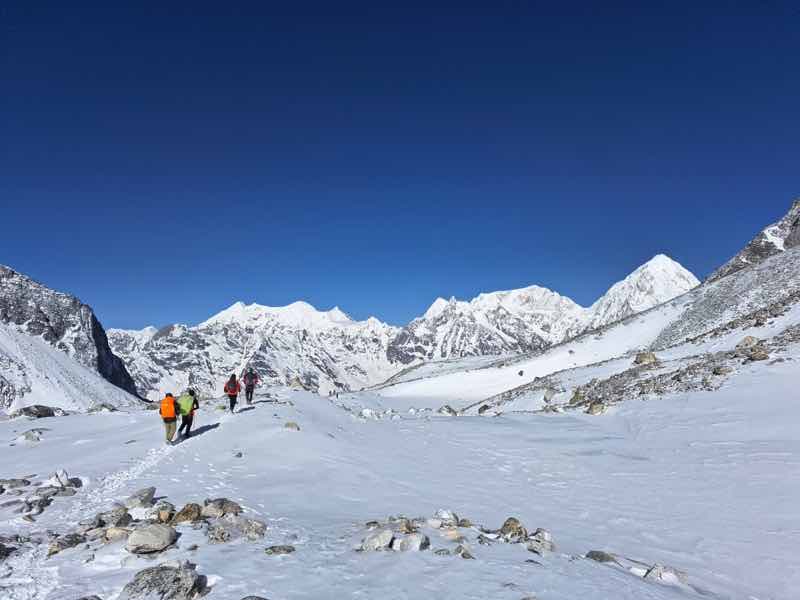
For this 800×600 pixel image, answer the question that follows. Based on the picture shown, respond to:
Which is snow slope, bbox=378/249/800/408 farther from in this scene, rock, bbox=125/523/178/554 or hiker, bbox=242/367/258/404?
rock, bbox=125/523/178/554

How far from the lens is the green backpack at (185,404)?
2036 centimetres

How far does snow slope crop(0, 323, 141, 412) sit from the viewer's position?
199 feet

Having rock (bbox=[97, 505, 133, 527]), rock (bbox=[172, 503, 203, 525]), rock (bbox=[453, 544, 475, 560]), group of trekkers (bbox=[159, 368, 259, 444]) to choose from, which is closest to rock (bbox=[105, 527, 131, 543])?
rock (bbox=[97, 505, 133, 527])

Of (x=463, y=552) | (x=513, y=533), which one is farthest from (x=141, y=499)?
(x=513, y=533)

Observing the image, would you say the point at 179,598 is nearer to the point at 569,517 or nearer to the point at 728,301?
the point at 569,517

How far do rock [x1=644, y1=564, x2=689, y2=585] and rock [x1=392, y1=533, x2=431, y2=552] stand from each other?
426 cm

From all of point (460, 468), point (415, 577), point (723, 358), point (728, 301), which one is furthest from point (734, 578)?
point (728, 301)

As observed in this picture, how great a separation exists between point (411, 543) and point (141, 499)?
642cm

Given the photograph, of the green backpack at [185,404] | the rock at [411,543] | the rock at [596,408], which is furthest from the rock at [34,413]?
the rock at [596,408]

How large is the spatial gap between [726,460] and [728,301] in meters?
54.6

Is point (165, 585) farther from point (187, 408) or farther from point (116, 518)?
point (187, 408)

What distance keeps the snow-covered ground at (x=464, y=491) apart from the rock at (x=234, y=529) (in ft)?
0.96

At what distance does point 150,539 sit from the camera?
8883 mm

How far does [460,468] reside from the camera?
19.2m
